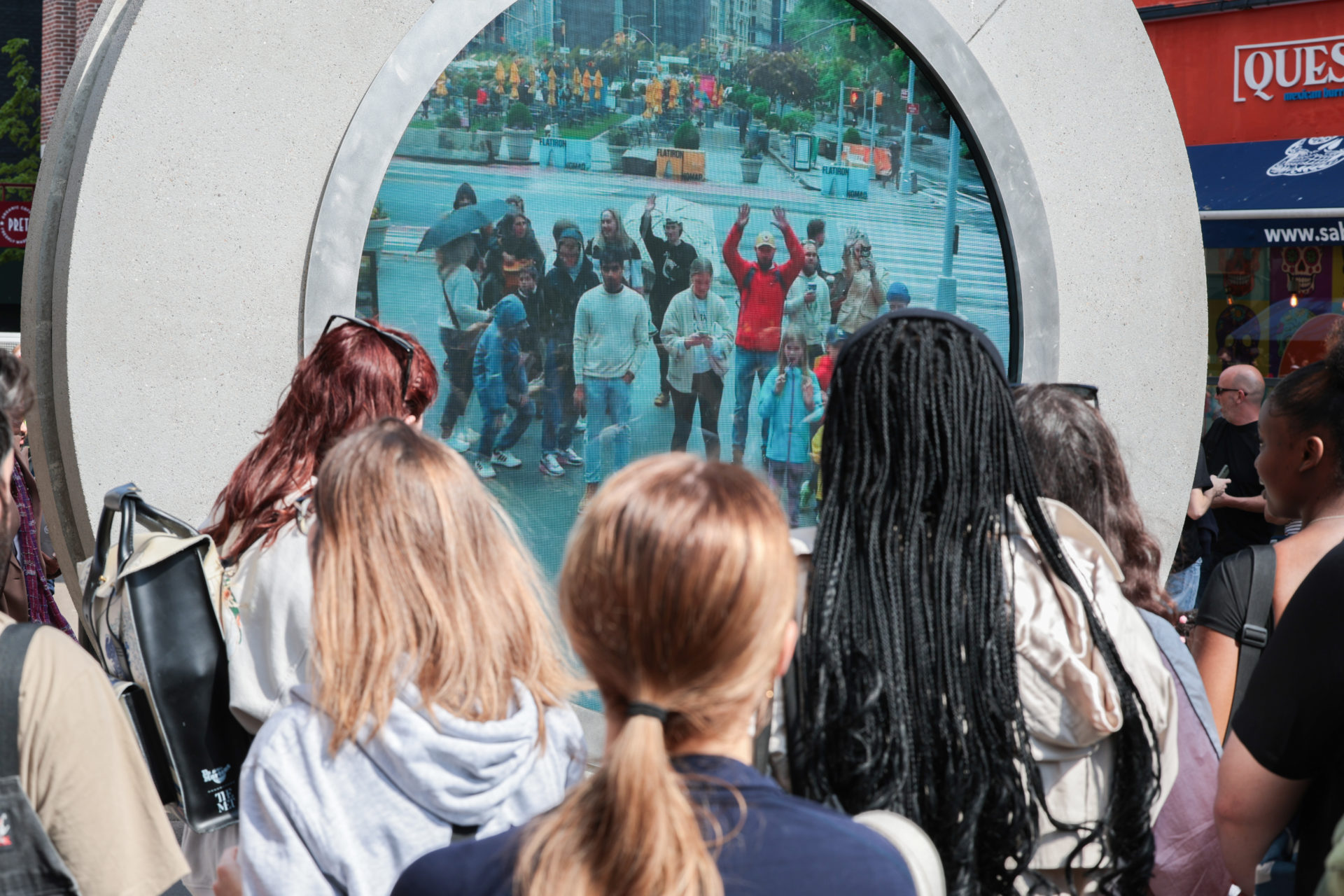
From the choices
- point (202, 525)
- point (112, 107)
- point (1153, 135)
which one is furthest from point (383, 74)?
point (1153, 135)

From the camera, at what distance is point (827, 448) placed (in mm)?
1903

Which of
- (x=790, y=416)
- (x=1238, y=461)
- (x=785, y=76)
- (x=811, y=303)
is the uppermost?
(x=785, y=76)

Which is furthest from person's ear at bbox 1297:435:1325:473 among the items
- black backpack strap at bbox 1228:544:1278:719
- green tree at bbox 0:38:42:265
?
green tree at bbox 0:38:42:265

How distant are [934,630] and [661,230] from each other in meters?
2.96

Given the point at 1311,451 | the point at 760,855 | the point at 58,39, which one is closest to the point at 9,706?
the point at 760,855

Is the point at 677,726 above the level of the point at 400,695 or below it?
above

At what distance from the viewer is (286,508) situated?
8.55 feet

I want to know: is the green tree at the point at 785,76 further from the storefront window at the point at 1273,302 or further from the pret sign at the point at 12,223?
the pret sign at the point at 12,223

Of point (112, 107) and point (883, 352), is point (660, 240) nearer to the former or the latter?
point (112, 107)

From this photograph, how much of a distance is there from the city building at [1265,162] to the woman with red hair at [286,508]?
29.5 feet

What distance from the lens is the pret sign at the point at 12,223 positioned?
28656mm

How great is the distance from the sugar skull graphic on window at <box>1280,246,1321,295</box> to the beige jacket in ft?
31.0

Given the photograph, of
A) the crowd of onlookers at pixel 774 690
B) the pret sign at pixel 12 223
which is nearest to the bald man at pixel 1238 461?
the crowd of onlookers at pixel 774 690

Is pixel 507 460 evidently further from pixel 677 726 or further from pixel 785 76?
pixel 677 726
